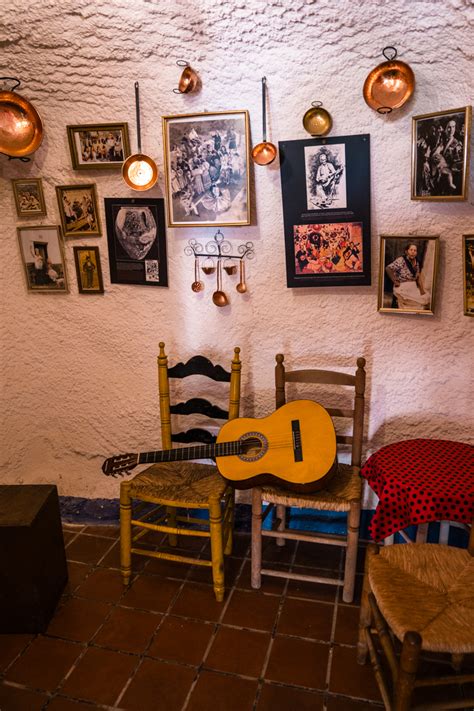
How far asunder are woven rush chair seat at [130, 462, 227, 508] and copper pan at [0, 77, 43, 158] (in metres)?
1.83

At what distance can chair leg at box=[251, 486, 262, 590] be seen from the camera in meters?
2.46

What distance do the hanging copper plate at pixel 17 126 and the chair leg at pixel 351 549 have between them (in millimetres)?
2450

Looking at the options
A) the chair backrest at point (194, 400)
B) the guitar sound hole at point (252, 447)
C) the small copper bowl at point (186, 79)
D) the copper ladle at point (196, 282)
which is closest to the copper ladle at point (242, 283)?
the copper ladle at point (196, 282)

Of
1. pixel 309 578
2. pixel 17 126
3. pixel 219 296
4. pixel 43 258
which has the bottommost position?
pixel 309 578

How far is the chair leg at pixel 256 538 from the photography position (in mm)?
2459

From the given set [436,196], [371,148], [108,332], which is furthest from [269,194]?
[108,332]

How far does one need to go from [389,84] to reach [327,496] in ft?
6.10

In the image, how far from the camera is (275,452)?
96.2 inches

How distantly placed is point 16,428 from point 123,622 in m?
1.47

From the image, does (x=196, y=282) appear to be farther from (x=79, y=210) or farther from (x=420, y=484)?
(x=420, y=484)

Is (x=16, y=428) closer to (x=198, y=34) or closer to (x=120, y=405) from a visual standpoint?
(x=120, y=405)

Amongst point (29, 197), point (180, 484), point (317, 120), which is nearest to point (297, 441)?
point (180, 484)

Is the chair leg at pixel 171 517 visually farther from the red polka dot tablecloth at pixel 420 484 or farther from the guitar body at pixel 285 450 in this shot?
the red polka dot tablecloth at pixel 420 484

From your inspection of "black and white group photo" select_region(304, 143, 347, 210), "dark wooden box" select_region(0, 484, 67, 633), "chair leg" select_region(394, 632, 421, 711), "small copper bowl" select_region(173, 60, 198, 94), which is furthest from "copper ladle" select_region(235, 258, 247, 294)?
"chair leg" select_region(394, 632, 421, 711)
